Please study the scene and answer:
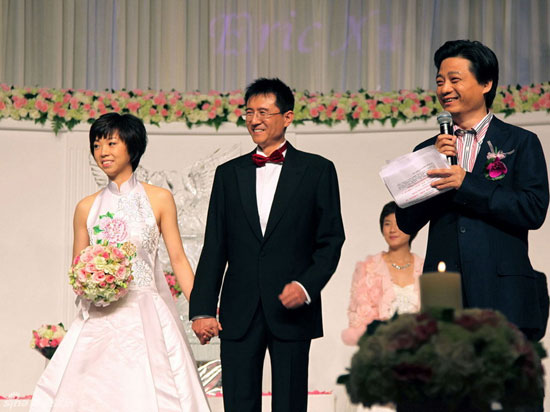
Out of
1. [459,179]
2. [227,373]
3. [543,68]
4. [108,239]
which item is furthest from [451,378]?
[543,68]

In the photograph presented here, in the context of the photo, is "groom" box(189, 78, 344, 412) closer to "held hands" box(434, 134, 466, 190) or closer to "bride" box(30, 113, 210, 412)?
"bride" box(30, 113, 210, 412)

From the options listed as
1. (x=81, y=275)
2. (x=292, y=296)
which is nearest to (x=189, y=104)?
(x=81, y=275)

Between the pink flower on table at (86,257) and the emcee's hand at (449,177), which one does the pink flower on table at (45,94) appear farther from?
the emcee's hand at (449,177)

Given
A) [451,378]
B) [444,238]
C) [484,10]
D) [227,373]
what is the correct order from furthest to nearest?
[484,10] → [227,373] → [444,238] → [451,378]

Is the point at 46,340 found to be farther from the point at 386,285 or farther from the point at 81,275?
the point at 386,285

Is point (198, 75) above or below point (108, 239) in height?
above

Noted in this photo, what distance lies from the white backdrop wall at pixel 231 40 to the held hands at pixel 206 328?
16.0ft

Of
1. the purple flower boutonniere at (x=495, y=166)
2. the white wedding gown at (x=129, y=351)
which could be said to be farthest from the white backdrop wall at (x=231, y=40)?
the purple flower boutonniere at (x=495, y=166)

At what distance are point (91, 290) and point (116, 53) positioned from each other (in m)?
4.70

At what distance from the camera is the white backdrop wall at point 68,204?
24.8 ft

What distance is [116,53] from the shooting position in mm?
8516

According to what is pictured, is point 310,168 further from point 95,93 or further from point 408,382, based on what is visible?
point 95,93

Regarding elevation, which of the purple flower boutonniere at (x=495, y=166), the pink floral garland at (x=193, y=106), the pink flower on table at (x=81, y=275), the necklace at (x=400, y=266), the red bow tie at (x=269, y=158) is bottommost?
the necklace at (x=400, y=266)

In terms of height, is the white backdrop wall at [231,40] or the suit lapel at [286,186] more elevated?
the white backdrop wall at [231,40]
